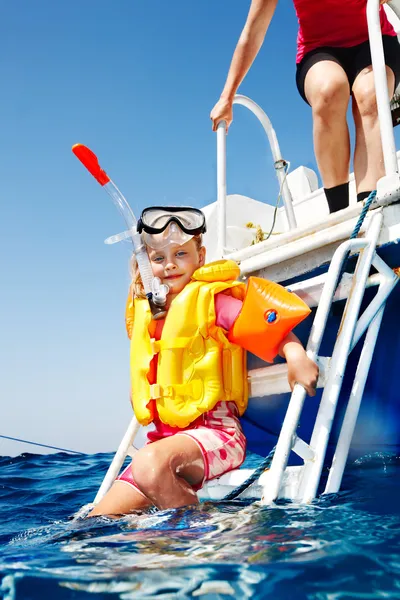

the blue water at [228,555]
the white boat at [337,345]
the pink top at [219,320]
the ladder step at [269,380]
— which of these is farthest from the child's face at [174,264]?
the blue water at [228,555]

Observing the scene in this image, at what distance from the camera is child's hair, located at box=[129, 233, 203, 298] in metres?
2.78

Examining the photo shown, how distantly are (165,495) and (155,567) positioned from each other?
74 cm

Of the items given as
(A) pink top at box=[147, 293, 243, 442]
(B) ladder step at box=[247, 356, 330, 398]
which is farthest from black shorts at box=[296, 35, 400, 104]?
(B) ladder step at box=[247, 356, 330, 398]

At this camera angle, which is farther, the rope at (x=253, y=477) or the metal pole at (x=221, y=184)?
the metal pole at (x=221, y=184)

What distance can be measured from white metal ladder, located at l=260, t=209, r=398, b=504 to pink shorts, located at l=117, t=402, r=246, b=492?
0.24 metres

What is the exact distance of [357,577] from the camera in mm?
1175

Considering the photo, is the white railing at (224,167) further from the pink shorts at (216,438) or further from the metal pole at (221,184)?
the pink shorts at (216,438)

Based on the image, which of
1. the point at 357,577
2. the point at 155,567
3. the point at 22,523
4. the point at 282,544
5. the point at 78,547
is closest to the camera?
the point at 357,577

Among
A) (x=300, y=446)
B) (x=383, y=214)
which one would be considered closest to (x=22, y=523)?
(x=300, y=446)

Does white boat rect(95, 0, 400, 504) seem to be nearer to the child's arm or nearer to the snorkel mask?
the child's arm

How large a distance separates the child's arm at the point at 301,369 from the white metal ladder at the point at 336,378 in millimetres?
35

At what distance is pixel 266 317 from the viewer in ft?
7.31

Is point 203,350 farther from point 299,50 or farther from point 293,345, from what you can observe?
point 299,50

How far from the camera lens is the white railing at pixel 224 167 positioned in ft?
11.6
